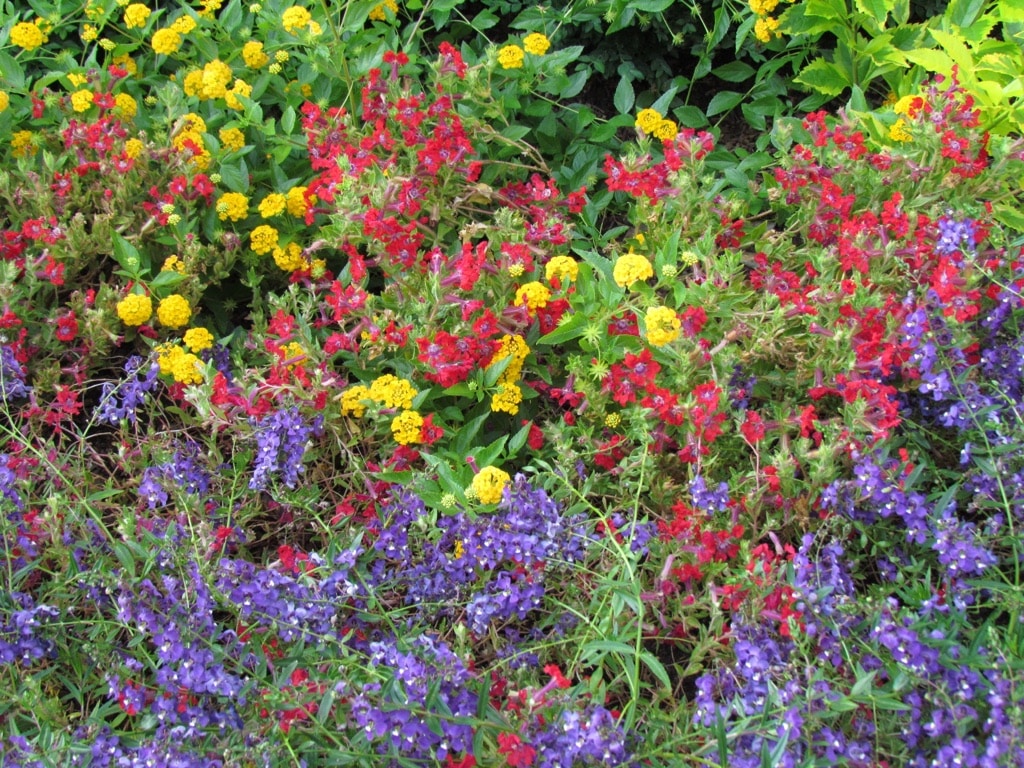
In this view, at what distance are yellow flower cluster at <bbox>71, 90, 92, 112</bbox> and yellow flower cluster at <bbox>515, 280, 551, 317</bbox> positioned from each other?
157cm

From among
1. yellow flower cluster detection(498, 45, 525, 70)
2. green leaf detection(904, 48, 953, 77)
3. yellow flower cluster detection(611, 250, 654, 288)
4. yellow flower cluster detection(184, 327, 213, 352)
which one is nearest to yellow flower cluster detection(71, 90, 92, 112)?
yellow flower cluster detection(184, 327, 213, 352)

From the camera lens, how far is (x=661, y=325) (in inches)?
88.7

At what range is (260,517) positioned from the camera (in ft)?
8.69

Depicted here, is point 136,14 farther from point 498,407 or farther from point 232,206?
point 498,407

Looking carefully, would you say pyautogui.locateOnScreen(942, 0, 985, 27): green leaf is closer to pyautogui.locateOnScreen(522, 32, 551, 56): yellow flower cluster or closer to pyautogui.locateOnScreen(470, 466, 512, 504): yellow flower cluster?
pyautogui.locateOnScreen(522, 32, 551, 56): yellow flower cluster

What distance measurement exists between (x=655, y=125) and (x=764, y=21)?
0.58 metres

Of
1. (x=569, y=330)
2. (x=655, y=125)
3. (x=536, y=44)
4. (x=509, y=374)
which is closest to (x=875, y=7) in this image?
(x=655, y=125)

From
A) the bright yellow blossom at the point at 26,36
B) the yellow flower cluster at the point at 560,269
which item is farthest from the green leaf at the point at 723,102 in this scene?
the bright yellow blossom at the point at 26,36

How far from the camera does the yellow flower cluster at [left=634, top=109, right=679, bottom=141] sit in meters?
3.18

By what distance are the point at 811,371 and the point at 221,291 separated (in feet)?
6.05

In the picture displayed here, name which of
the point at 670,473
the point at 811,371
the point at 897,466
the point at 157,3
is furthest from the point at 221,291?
the point at 897,466

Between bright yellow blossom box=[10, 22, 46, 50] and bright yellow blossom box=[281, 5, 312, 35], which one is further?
bright yellow blossom box=[10, 22, 46, 50]

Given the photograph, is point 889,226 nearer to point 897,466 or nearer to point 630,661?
point 897,466

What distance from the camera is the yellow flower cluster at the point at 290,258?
2906 mm
